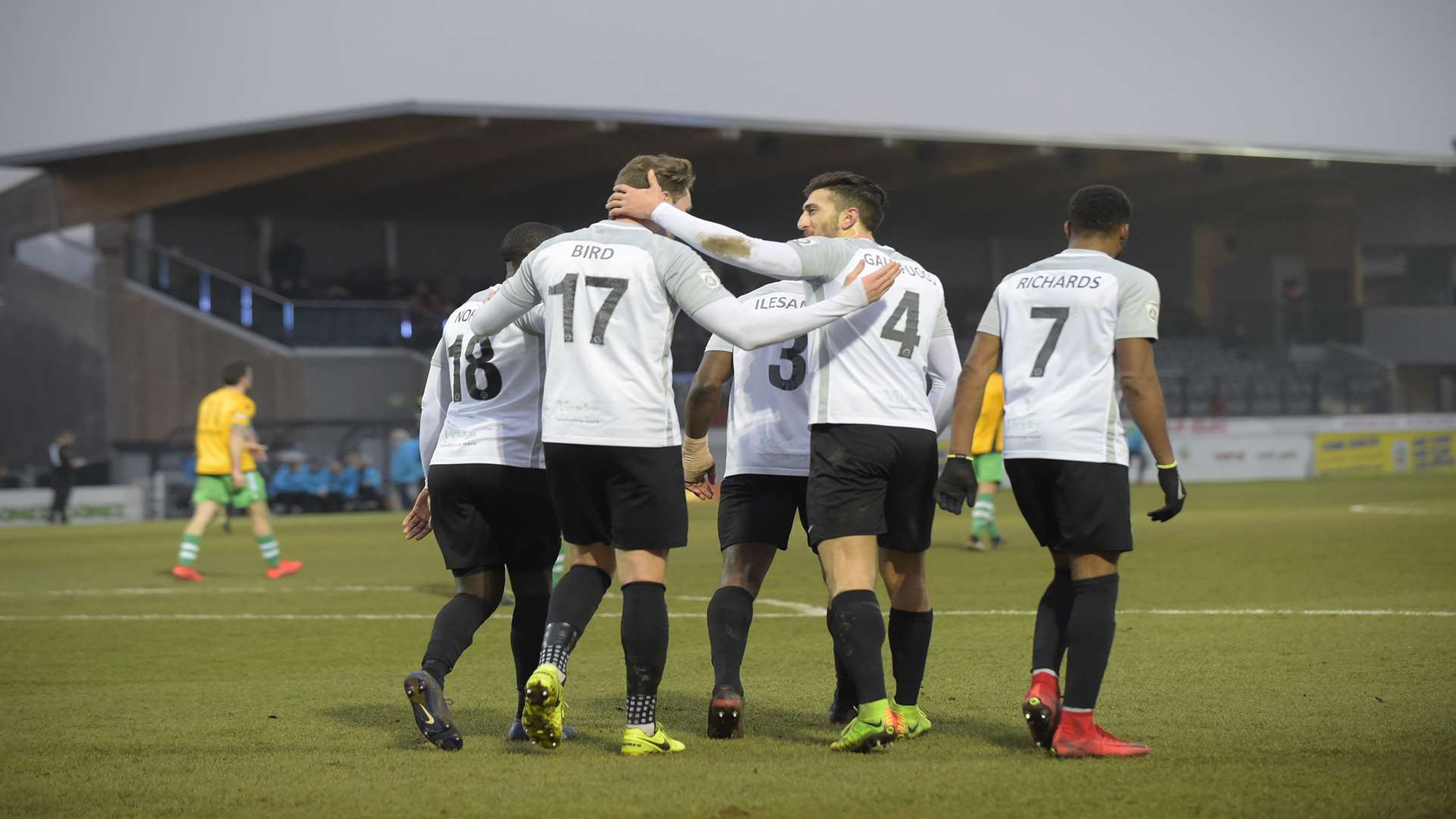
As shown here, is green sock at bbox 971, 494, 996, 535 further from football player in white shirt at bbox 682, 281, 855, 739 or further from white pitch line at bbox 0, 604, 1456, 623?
football player in white shirt at bbox 682, 281, 855, 739

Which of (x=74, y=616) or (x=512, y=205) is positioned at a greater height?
(x=512, y=205)

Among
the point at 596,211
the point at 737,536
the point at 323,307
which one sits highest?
the point at 596,211

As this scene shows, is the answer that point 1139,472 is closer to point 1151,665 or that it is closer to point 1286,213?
point 1286,213

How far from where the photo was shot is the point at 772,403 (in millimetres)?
6141

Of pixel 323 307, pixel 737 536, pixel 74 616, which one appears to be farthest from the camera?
pixel 323 307

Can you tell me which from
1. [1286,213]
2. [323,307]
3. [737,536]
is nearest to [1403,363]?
[1286,213]

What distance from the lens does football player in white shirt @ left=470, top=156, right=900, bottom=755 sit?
541 centimetres

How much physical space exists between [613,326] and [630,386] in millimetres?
214

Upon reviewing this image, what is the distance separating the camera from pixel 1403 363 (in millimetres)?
45969

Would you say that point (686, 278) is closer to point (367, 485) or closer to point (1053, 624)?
point (1053, 624)

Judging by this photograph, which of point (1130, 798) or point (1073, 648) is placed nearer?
point (1130, 798)

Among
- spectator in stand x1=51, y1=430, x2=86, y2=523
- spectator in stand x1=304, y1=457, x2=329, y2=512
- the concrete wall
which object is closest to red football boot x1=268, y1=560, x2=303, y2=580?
spectator in stand x1=51, y1=430, x2=86, y2=523

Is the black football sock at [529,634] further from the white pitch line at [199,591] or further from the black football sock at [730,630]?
the white pitch line at [199,591]

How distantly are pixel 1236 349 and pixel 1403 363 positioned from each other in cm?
636
